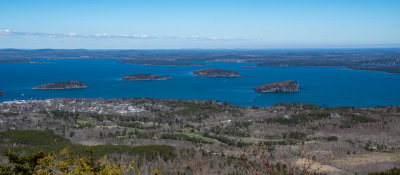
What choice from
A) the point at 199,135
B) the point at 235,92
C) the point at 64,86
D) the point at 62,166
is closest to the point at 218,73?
the point at 235,92

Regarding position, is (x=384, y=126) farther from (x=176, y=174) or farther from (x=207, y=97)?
(x=207, y=97)

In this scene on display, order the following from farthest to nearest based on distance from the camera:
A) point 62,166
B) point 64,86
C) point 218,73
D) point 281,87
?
point 218,73
point 64,86
point 281,87
point 62,166

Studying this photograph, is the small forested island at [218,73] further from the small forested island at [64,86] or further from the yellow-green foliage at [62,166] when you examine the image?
the yellow-green foliage at [62,166]

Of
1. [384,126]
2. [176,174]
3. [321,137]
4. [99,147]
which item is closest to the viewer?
[176,174]

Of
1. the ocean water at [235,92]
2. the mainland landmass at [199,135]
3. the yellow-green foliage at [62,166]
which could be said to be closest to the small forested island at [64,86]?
the ocean water at [235,92]

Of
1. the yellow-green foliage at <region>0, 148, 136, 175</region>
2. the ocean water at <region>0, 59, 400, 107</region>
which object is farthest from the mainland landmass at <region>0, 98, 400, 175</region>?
the ocean water at <region>0, 59, 400, 107</region>

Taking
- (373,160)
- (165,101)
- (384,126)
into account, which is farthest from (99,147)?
(165,101)

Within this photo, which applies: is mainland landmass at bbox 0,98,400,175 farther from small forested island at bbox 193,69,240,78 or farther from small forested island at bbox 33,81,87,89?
small forested island at bbox 193,69,240,78

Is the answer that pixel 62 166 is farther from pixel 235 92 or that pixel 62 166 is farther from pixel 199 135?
pixel 235 92
